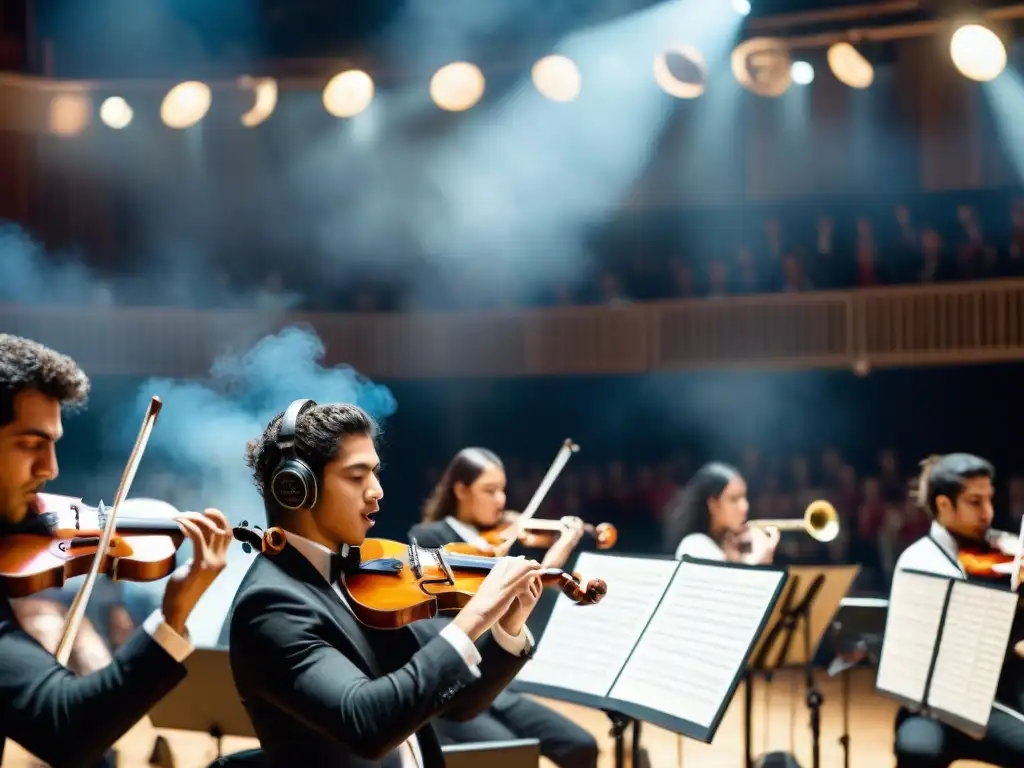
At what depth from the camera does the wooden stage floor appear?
6.61 meters

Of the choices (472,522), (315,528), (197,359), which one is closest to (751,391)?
(197,359)

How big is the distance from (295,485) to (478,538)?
2878mm

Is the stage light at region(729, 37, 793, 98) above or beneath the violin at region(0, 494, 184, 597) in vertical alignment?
above

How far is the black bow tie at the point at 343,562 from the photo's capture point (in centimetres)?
245

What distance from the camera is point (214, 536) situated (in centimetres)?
213

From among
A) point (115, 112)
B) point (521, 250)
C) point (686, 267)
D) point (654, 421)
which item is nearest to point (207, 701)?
point (654, 421)

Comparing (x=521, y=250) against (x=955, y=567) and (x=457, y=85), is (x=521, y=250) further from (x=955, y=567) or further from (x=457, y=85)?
(x=955, y=567)

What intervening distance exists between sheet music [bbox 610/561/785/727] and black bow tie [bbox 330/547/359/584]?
1026mm

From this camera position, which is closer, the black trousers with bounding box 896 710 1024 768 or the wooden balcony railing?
the black trousers with bounding box 896 710 1024 768

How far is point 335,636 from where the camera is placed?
7.60ft

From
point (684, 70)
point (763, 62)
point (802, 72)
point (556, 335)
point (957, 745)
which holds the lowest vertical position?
point (957, 745)

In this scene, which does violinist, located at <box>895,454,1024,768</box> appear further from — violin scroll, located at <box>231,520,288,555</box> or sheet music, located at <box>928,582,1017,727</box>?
violin scroll, located at <box>231,520,288,555</box>

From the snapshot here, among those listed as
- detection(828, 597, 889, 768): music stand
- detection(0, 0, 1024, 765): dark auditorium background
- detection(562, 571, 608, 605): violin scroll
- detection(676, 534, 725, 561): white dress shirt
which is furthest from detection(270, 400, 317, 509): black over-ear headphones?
detection(0, 0, 1024, 765): dark auditorium background

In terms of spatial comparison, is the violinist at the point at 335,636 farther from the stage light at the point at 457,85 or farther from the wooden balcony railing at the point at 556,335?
the wooden balcony railing at the point at 556,335
